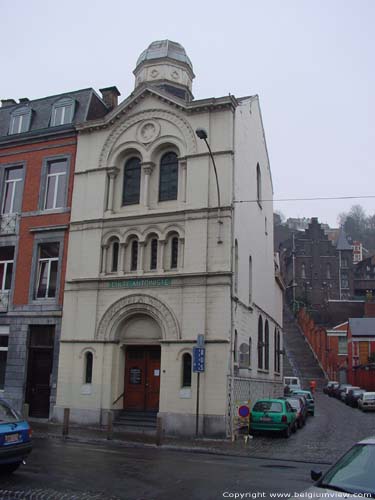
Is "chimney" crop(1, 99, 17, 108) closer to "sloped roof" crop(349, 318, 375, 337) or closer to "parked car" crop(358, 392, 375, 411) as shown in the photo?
"parked car" crop(358, 392, 375, 411)

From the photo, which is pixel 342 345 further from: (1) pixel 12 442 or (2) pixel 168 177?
(1) pixel 12 442

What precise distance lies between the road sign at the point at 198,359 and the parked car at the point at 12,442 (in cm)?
853

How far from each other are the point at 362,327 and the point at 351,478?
58589 mm

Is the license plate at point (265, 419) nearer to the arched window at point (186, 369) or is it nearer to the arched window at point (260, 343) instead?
the arched window at point (186, 369)

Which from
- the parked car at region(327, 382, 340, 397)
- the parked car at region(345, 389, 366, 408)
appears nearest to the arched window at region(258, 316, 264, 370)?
the parked car at region(345, 389, 366, 408)

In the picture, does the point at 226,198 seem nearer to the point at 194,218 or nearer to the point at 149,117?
the point at 194,218

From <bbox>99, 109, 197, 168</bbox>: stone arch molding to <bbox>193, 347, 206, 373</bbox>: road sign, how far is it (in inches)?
328

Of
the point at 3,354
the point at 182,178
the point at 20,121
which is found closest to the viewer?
the point at 182,178

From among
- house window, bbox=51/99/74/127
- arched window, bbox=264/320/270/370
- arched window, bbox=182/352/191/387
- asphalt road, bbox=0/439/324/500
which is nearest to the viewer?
asphalt road, bbox=0/439/324/500

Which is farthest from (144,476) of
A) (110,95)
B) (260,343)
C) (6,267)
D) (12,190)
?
(110,95)

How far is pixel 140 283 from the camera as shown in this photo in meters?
22.2

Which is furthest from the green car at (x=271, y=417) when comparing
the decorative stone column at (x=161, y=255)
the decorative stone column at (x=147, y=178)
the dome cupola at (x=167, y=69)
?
the dome cupola at (x=167, y=69)

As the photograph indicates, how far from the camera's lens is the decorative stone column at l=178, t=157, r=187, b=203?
22.6 m

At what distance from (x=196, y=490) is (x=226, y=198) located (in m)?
13.3
